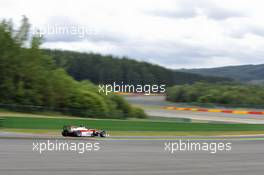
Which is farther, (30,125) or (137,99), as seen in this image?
(137,99)

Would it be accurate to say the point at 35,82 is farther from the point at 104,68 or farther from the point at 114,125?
the point at 114,125

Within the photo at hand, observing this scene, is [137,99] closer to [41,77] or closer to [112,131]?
[41,77]

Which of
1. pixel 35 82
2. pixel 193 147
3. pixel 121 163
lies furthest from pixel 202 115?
pixel 121 163

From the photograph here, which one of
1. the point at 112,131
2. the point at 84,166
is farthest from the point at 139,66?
the point at 84,166

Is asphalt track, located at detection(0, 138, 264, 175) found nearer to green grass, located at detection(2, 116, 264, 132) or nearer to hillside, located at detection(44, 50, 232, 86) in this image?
green grass, located at detection(2, 116, 264, 132)

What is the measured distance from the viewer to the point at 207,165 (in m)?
12.2

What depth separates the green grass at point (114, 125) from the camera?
23.7 metres

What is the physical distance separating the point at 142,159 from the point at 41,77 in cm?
2697

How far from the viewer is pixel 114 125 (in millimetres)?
26203

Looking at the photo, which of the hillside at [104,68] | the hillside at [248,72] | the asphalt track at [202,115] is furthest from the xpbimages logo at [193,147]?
the hillside at [248,72]

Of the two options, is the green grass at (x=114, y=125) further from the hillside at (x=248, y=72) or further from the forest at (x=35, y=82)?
the hillside at (x=248, y=72)

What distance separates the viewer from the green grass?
2373 cm

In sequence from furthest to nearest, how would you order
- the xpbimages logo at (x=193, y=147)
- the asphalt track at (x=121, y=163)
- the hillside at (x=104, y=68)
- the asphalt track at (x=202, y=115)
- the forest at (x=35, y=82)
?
the hillside at (x=104, y=68), the asphalt track at (x=202, y=115), the forest at (x=35, y=82), the xpbimages logo at (x=193, y=147), the asphalt track at (x=121, y=163)

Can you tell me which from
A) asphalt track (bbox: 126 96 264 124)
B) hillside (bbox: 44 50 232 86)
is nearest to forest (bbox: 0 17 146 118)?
hillside (bbox: 44 50 232 86)
